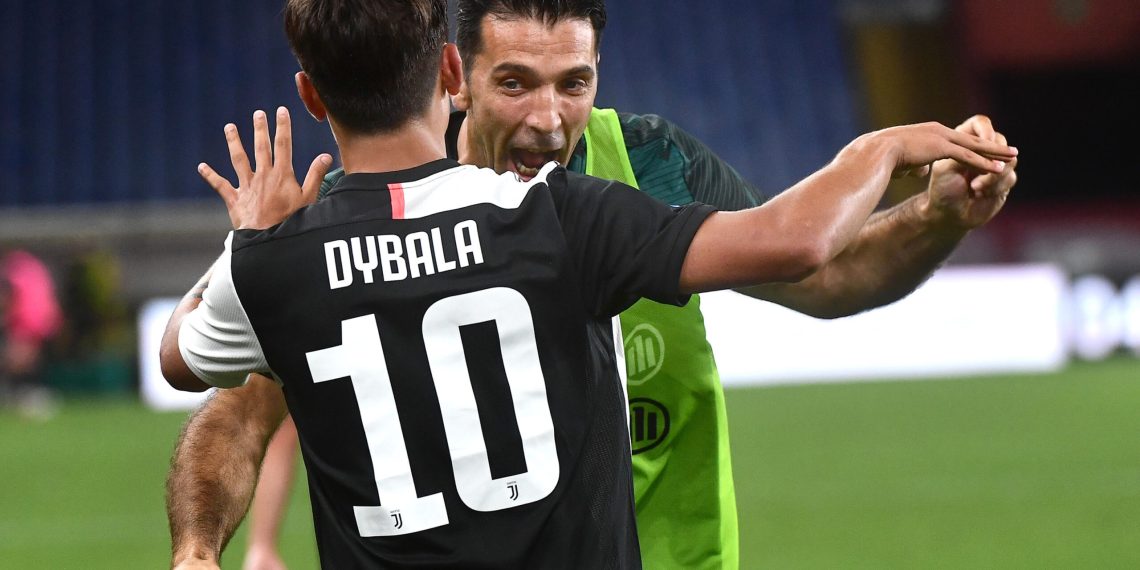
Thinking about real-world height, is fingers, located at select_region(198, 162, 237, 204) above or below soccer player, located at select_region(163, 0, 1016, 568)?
above

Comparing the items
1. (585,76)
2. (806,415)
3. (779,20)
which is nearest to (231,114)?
(779,20)

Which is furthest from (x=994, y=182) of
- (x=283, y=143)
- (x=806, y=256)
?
(x=283, y=143)

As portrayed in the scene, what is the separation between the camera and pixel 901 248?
2539 millimetres

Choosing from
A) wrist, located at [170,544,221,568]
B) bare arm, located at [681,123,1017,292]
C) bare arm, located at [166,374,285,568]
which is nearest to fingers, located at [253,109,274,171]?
bare arm, located at [166,374,285,568]

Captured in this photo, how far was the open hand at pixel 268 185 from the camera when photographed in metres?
1.93

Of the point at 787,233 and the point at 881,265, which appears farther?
the point at 881,265

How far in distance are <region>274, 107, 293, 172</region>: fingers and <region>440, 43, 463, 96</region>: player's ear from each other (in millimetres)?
254

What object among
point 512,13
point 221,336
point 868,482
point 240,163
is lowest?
point 868,482

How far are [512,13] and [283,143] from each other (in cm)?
78

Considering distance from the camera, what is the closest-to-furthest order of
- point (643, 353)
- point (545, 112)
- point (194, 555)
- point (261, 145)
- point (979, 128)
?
point (194, 555)
point (261, 145)
point (979, 128)
point (545, 112)
point (643, 353)

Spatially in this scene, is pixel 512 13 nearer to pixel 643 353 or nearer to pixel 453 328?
pixel 643 353

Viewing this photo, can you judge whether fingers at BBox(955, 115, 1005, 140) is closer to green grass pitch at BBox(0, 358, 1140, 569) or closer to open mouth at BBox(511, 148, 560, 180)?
open mouth at BBox(511, 148, 560, 180)

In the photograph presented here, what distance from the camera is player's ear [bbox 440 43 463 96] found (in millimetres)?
1906

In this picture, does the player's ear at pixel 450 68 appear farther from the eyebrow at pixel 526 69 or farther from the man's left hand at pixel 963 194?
the man's left hand at pixel 963 194
